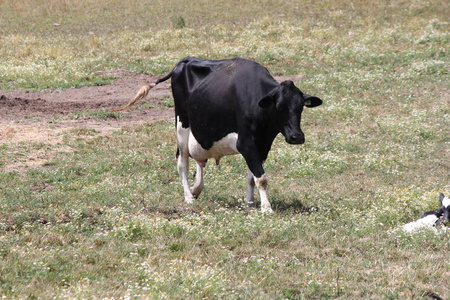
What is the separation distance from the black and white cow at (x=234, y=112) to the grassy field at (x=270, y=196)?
810mm

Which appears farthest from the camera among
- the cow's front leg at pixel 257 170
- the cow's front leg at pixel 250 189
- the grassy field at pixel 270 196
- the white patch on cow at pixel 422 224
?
the cow's front leg at pixel 250 189

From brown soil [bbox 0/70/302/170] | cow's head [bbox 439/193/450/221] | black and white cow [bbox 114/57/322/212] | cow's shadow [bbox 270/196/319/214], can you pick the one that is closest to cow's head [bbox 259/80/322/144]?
black and white cow [bbox 114/57/322/212]

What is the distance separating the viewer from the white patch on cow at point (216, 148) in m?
9.59

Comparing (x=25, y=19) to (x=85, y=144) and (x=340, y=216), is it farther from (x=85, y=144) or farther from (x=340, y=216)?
(x=340, y=216)

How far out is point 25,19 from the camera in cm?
3700

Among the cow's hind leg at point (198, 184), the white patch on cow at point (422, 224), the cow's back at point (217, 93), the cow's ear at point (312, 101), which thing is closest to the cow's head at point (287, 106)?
the cow's ear at point (312, 101)

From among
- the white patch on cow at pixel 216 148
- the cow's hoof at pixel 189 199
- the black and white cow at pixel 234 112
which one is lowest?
the cow's hoof at pixel 189 199

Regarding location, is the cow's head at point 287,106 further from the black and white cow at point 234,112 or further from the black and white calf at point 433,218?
the black and white calf at point 433,218

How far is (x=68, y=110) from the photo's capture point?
1889cm

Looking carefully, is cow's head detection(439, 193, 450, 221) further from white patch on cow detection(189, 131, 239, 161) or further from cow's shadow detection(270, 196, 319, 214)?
white patch on cow detection(189, 131, 239, 161)

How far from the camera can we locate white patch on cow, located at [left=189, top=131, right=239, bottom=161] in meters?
9.59

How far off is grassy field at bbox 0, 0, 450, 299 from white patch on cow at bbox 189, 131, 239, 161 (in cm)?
77

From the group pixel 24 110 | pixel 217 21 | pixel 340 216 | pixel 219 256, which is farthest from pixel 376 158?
pixel 217 21

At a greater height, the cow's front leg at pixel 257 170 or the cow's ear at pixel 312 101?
the cow's ear at pixel 312 101
